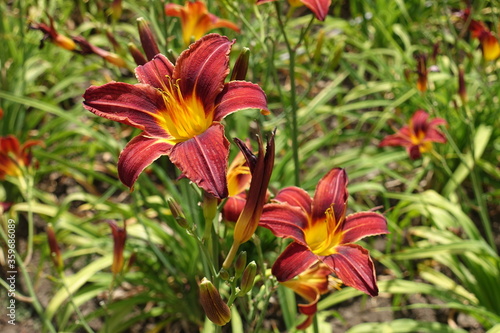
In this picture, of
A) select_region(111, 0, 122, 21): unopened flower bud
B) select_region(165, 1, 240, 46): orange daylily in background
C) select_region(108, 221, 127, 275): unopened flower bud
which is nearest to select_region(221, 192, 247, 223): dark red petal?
select_region(108, 221, 127, 275): unopened flower bud

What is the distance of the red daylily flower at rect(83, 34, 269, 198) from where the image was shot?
96 cm

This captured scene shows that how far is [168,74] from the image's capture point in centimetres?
115

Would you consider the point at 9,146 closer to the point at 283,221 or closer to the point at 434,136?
the point at 283,221

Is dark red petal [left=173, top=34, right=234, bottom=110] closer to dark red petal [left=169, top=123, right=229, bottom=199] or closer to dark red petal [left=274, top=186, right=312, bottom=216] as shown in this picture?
dark red petal [left=169, top=123, right=229, bottom=199]

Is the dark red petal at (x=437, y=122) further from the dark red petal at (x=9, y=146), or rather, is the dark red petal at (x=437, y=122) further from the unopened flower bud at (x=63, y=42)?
the dark red petal at (x=9, y=146)

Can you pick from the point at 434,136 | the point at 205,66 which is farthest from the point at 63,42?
the point at 434,136

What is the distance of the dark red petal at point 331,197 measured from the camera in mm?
1282

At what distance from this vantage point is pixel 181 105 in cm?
114

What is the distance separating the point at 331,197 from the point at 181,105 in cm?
44

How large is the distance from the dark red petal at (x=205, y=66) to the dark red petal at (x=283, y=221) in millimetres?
282

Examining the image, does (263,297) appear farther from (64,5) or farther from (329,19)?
(64,5)

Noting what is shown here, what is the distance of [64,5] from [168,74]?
11.6 ft

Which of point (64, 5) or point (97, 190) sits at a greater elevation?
point (64, 5)

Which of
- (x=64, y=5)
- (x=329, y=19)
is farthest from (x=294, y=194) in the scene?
(x=64, y=5)
